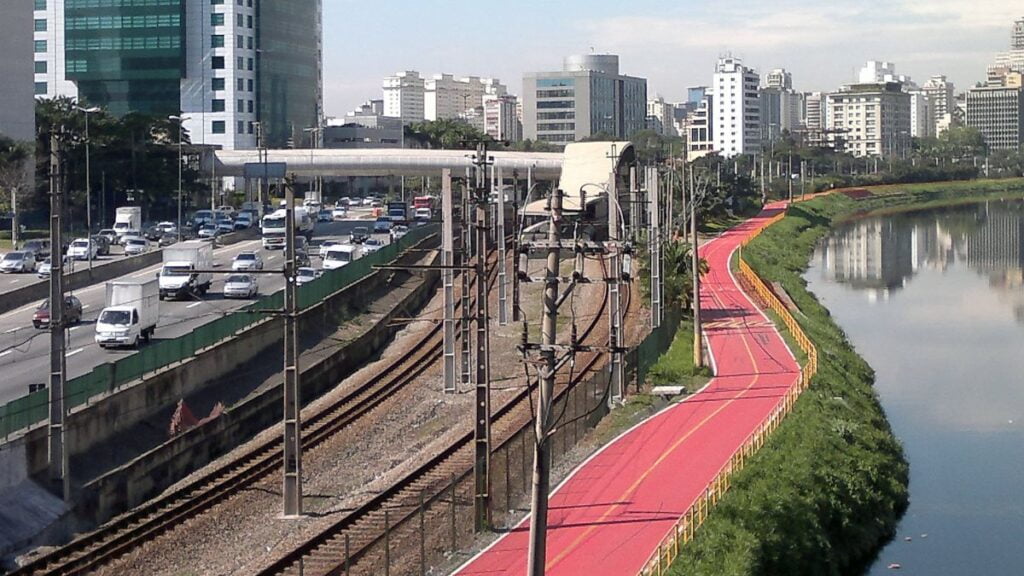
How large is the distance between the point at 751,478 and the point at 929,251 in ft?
259

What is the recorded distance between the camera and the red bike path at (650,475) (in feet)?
70.4

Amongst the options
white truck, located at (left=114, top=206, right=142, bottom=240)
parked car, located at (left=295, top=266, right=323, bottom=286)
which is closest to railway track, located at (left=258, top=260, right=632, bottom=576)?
parked car, located at (left=295, top=266, right=323, bottom=286)

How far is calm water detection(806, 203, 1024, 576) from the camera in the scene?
28.1m

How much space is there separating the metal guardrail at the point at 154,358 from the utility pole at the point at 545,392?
35.5 ft

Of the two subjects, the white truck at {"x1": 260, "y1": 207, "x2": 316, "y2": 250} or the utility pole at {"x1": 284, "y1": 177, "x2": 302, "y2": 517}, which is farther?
the white truck at {"x1": 260, "y1": 207, "x2": 316, "y2": 250}

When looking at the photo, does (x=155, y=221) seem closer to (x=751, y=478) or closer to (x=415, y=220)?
(x=415, y=220)

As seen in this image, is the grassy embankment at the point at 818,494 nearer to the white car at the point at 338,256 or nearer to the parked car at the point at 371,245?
the white car at the point at 338,256

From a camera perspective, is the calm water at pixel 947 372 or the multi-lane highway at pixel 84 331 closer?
the calm water at pixel 947 372

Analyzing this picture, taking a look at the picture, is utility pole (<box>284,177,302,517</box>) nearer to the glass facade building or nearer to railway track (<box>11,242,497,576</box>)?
A: railway track (<box>11,242,497,576</box>)

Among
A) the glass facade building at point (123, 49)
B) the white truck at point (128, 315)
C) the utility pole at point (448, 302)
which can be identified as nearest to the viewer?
the utility pole at point (448, 302)

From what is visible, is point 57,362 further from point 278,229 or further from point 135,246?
point 278,229

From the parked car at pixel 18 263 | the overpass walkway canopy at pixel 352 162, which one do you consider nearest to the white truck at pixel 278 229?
the parked car at pixel 18 263

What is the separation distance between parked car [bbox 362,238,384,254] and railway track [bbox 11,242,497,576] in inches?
971

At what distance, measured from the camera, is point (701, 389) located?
Answer: 36.3 meters
